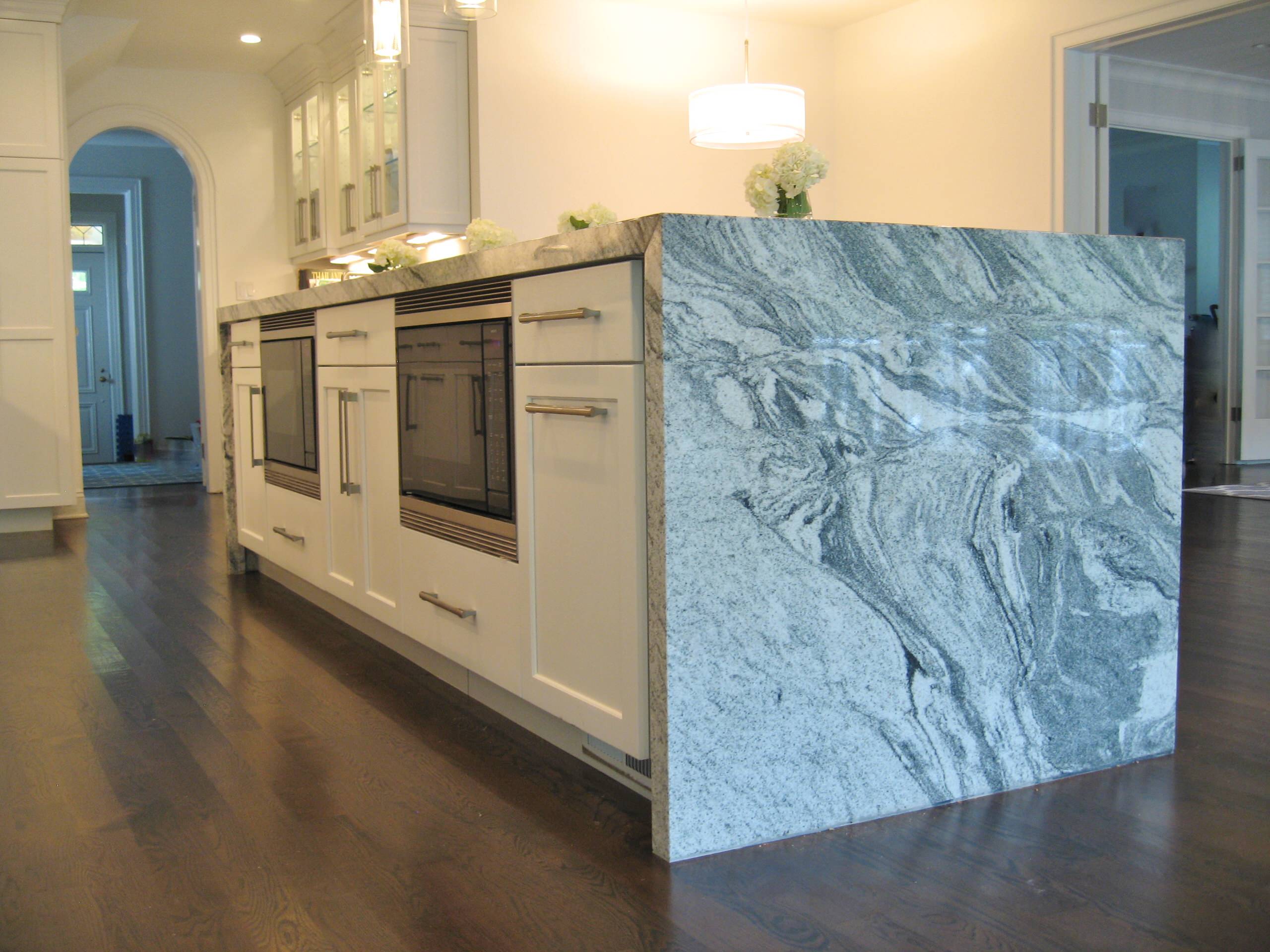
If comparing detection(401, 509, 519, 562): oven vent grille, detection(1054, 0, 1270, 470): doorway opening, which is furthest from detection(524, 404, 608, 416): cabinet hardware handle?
detection(1054, 0, 1270, 470): doorway opening

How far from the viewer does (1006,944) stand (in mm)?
1379

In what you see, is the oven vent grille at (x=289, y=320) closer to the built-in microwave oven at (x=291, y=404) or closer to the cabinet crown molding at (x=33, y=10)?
the built-in microwave oven at (x=291, y=404)

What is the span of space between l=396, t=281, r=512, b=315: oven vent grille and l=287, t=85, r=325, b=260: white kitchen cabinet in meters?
4.48

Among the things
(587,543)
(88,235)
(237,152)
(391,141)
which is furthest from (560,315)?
(88,235)

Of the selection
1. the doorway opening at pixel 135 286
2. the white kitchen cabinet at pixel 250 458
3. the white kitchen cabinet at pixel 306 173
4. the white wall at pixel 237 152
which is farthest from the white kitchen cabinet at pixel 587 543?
the doorway opening at pixel 135 286

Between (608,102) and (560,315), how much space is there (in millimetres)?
4447

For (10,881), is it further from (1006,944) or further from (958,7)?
(958,7)

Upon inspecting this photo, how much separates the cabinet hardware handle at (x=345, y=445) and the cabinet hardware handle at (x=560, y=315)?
110 centimetres

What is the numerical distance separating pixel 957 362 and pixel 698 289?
493 millimetres

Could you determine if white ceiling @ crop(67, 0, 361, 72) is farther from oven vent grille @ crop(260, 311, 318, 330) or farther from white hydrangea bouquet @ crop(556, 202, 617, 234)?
white hydrangea bouquet @ crop(556, 202, 617, 234)

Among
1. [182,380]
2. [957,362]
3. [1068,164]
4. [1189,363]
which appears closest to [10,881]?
[957,362]

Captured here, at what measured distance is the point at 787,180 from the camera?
2188 millimetres

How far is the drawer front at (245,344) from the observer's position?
12.8 feet

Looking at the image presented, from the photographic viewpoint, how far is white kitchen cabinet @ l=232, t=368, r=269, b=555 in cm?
388
